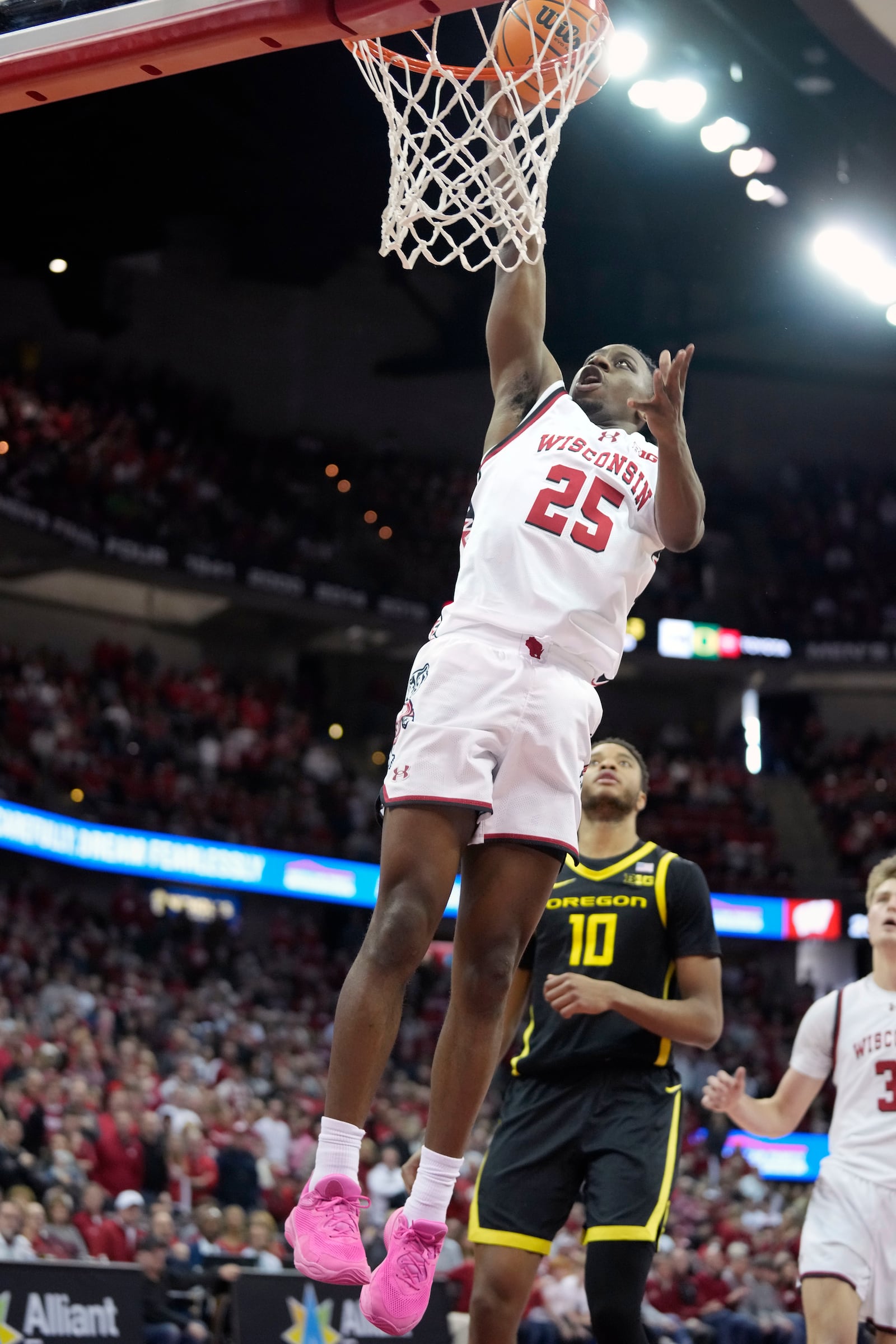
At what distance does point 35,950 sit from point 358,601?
31.4 ft

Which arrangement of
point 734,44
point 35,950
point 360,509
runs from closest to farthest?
1. point 734,44
2. point 35,950
3. point 360,509

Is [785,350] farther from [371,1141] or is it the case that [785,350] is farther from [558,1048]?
[558,1048]

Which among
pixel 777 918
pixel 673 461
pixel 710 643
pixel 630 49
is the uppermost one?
pixel 630 49

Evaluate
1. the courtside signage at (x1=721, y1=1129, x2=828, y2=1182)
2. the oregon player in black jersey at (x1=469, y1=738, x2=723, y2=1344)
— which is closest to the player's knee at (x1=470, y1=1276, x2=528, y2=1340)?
the oregon player in black jersey at (x1=469, y1=738, x2=723, y2=1344)

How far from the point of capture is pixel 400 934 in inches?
144

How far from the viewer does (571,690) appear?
4051mm

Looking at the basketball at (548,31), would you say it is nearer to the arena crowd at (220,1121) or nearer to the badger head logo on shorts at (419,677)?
the badger head logo on shorts at (419,677)

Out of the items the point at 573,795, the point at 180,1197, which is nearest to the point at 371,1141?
the point at 180,1197

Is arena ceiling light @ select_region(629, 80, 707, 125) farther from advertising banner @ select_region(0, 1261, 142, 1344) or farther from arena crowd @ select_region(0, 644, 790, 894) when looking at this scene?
advertising banner @ select_region(0, 1261, 142, 1344)

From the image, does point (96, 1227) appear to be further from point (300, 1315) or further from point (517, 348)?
point (517, 348)

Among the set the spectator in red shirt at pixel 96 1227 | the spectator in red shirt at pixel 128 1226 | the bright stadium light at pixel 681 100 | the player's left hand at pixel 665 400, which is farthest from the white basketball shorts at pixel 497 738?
the bright stadium light at pixel 681 100

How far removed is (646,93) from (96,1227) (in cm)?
1088

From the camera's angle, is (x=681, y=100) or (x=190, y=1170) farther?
(x=681, y=100)

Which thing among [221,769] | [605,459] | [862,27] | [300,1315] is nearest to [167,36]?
[605,459]
